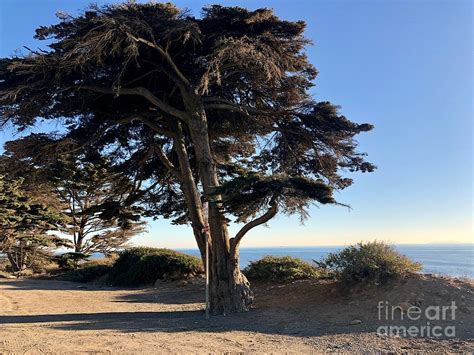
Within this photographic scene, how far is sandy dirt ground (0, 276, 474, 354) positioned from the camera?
21.7 feet

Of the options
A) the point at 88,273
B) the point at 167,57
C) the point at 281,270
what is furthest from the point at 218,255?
the point at 88,273

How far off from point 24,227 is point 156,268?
9.10 m

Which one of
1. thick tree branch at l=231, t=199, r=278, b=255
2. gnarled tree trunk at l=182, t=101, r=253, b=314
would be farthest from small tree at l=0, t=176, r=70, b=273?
thick tree branch at l=231, t=199, r=278, b=255

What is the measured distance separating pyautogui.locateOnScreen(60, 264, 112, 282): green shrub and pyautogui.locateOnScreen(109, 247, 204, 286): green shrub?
9.04ft

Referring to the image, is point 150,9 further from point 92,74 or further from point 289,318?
point 289,318

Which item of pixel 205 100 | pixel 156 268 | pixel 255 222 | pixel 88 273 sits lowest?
pixel 88 273

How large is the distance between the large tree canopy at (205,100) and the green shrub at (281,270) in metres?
3.29

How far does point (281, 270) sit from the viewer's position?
14.4 metres

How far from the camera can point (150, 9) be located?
10914 mm

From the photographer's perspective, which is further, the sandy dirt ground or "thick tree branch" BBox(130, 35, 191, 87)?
"thick tree branch" BBox(130, 35, 191, 87)

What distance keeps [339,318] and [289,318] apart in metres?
1.04

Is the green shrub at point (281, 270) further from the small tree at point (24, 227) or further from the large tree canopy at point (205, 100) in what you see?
the small tree at point (24, 227)

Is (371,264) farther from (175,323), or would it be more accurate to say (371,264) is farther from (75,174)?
(75,174)

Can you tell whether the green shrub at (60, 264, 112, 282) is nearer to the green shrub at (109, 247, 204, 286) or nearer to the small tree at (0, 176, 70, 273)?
the green shrub at (109, 247, 204, 286)
